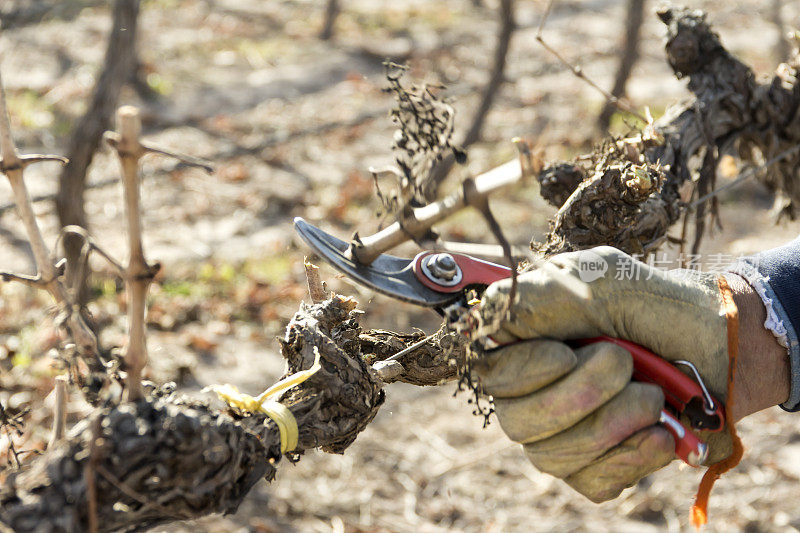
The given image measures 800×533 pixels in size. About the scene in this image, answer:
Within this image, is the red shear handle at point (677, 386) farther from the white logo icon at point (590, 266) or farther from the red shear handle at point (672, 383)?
the white logo icon at point (590, 266)

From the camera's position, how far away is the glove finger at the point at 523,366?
1442 millimetres

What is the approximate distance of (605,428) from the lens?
1463 mm

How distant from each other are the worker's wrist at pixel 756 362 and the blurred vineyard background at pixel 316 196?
72 cm

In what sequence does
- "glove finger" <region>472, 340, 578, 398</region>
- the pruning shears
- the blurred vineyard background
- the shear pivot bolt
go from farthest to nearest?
the blurred vineyard background
the shear pivot bolt
the pruning shears
"glove finger" <region>472, 340, 578, 398</region>

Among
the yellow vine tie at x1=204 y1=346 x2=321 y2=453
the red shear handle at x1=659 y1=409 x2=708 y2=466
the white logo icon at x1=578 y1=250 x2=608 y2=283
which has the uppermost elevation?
the white logo icon at x1=578 y1=250 x2=608 y2=283

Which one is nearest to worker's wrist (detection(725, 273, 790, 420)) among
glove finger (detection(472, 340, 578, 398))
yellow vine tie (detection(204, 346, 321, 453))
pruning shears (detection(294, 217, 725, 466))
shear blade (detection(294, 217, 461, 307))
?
pruning shears (detection(294, 217, 725, 466))

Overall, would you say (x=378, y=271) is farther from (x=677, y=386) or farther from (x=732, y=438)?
(x=732, y=438)

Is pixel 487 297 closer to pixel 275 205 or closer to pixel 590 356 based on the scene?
pixel 590 356

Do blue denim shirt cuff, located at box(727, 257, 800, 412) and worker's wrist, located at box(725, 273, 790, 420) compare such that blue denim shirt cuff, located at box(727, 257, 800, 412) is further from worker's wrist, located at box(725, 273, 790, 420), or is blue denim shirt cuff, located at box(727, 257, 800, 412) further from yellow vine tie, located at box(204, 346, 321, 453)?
yellow vine tie, located at box(204, 346, 321, 453)

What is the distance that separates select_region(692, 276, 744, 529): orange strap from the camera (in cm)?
162

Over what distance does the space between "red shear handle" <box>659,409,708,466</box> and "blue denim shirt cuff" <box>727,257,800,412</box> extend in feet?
1.54

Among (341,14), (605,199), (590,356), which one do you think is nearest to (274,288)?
(605,199)

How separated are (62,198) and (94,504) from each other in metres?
4.49

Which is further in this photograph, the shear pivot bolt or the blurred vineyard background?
the blurred vineyard background
